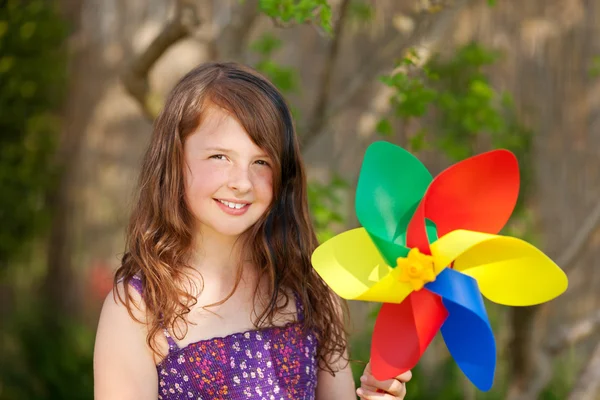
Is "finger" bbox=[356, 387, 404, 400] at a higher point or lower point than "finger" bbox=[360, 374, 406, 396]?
lower

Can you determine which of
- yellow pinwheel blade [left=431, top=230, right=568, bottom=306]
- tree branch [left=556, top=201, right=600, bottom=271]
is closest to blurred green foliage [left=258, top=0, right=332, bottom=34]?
yellow pinwheel blade [left=431, top=230, right=568, bottom=306]

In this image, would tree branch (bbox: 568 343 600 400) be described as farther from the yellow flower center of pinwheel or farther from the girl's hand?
the yellow flower center of pinwheel

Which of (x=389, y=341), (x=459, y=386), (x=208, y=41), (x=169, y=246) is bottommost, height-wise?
(x=459, y=386)

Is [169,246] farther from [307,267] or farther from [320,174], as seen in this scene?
[320,174]

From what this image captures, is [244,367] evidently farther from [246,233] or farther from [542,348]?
[542,348]

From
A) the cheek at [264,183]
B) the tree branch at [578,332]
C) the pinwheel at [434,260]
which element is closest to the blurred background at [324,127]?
the tree branch at [578,332]

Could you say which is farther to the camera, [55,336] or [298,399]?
[55,336]

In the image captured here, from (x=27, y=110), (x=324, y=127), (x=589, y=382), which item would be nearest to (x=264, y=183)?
(x=589, y=382)

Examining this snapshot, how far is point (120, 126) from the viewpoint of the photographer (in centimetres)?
450

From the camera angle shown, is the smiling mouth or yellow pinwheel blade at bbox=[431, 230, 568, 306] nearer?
yellow pinwheel blade at bbox=[431, 230, 568, 306]

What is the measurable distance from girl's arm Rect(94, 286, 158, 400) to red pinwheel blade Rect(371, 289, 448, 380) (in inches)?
17.5

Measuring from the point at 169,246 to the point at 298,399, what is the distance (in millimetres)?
408

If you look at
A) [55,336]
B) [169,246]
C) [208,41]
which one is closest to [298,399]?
[169,246]

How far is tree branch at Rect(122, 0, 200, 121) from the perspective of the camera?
2.80m
